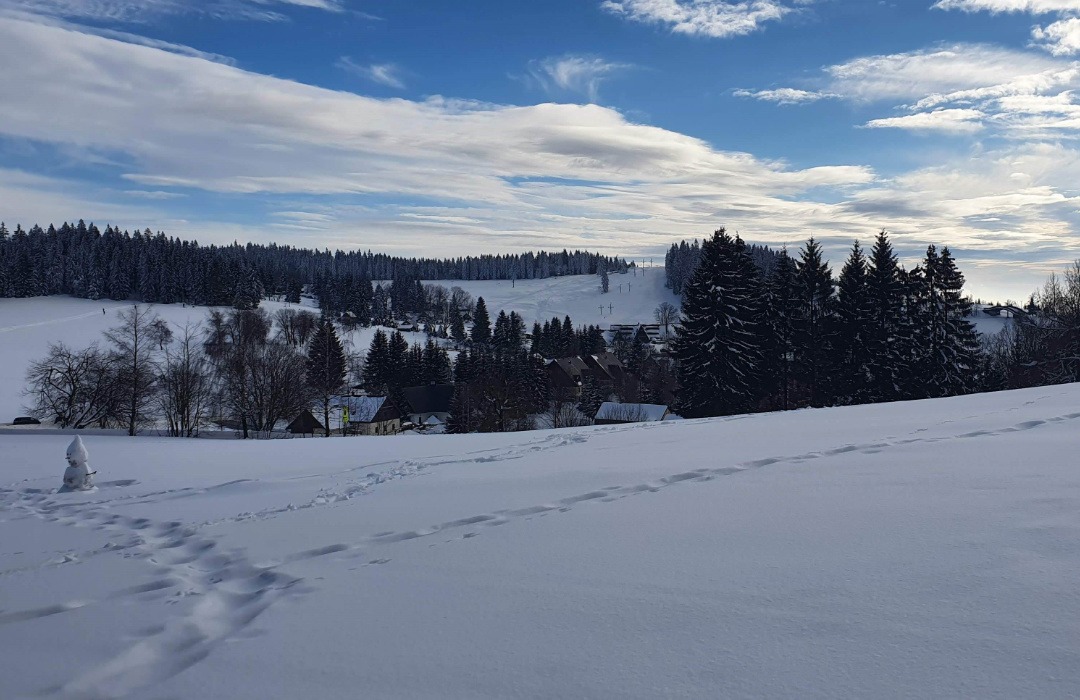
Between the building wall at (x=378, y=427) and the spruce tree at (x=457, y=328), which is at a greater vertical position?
the spruce tree at (x=457, y=328)

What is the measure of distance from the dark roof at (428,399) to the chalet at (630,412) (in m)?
21.5

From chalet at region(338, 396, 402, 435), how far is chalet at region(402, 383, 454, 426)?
9796 millimetres

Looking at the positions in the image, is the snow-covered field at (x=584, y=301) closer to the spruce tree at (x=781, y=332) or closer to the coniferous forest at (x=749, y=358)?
the coniferous forest at (x=749, y=358)

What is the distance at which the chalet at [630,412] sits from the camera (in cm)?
4216

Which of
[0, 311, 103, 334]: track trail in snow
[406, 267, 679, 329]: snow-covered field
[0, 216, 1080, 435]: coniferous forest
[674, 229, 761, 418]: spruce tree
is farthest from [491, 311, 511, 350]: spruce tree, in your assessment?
[674, 229, 761, 418]: spruce tree

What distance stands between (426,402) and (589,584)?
60.4 meters

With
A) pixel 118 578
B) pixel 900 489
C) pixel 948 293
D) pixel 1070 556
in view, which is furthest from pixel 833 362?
pixel 118 578

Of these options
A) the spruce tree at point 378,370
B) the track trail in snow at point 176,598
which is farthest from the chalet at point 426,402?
the track trail in snow at point 176,598

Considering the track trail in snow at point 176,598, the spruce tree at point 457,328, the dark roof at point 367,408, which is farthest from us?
the spruce tree at point 457,328

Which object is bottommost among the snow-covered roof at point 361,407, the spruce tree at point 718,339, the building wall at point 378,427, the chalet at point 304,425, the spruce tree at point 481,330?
the building wall at point 378,427

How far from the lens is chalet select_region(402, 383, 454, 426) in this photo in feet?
204

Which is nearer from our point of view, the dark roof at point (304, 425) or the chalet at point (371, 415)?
the dark roof at point (304, 425)

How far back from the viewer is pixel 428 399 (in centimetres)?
6347

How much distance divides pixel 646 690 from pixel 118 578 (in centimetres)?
447
